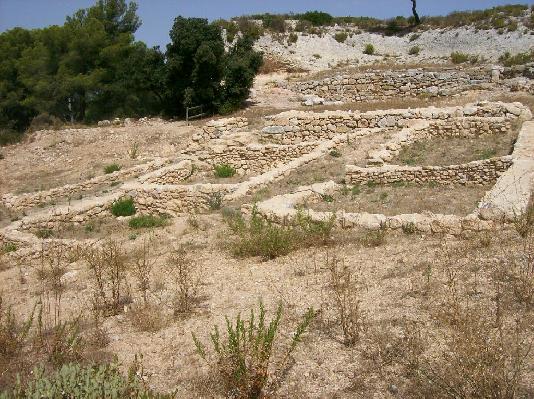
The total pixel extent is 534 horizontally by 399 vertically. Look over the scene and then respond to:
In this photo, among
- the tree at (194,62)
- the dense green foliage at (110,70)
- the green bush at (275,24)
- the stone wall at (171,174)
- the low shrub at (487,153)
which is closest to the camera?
the low shrub at (487,153)

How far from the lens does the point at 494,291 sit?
5.48 m

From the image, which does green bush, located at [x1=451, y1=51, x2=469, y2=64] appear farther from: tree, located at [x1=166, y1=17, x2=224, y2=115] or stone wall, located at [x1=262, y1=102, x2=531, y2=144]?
tree, located at [x1=166, y1=17, x2=224, y2=115]

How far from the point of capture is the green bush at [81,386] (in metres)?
3.80

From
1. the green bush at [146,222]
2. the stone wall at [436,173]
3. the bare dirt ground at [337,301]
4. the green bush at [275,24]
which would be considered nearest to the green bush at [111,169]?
the green bush at [146,222]

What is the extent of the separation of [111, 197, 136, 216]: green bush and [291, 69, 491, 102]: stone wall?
655 inches

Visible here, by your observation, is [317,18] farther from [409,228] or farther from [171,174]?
[409,228]

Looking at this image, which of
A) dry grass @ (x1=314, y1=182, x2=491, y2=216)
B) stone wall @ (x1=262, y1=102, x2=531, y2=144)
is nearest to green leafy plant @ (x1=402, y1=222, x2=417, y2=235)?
dry grass @ (x1=314, y1=182, x2=491, y2=216)

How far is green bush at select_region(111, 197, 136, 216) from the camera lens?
1255 centimetres

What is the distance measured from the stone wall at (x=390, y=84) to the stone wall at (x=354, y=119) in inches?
320

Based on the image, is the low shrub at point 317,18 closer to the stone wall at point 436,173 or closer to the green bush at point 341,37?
the green bush at point 341,37

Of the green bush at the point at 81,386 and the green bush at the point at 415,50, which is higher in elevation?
the green bush at the point at 415,50

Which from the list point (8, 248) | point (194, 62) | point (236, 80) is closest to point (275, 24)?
point (236, 80)

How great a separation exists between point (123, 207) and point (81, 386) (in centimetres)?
907

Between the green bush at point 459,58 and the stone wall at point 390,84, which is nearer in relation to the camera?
the stone wall at point 390,84
